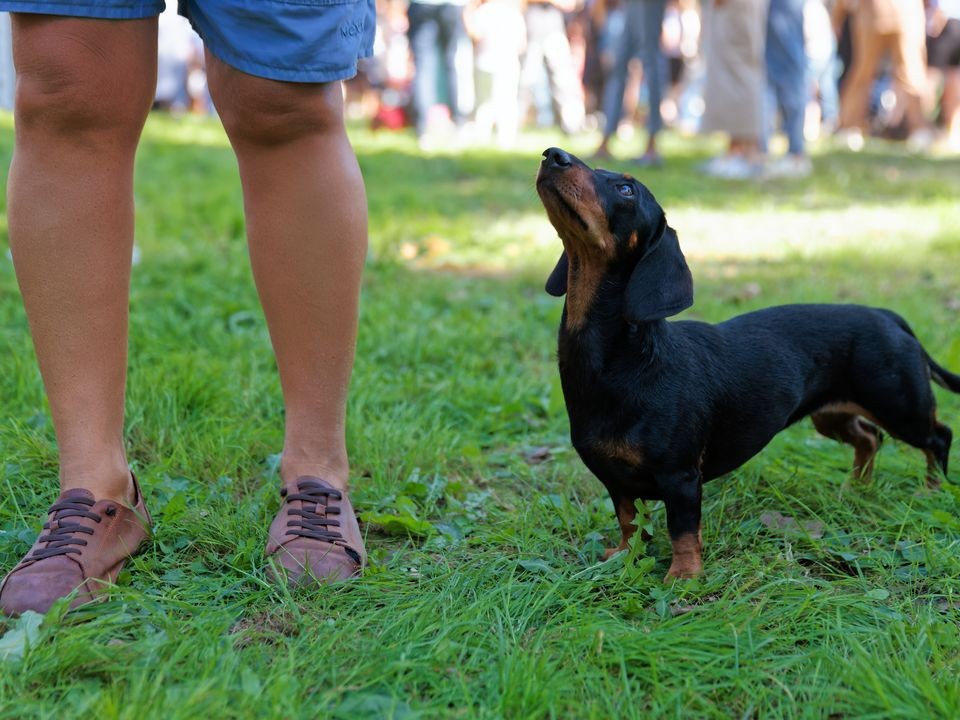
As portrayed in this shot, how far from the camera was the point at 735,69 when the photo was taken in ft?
25.9

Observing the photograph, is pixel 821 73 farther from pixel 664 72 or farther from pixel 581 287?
pixel 581 287

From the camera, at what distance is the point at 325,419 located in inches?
90.6

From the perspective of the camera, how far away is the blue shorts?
1.93m

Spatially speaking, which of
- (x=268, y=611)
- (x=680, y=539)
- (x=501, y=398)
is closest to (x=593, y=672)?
(x=680, y=539)

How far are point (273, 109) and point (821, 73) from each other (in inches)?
581

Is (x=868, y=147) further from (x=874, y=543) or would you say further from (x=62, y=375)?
(x=62, y=375)

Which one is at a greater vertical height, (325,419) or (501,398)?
(325,419)

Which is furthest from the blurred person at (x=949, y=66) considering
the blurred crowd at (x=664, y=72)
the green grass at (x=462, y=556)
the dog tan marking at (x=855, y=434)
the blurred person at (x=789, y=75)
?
the dog tan marking at (x=855, y=434)

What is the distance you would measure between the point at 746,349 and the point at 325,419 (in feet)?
3.21

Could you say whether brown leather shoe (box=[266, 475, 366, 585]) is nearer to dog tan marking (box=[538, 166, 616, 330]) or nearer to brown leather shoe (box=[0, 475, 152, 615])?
brown leather shoe (box=[0, 475, 152, 615])

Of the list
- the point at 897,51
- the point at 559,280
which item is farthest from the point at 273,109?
the point at 897,51

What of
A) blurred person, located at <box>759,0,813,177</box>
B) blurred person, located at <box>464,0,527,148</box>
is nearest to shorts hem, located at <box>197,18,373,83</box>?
blurred person, located at <box>759,0,813,177</box>

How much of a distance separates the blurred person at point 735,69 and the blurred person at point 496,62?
2595 millimetres

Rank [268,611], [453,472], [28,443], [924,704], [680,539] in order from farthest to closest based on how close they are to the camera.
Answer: [453,472] < [28,443] < [680,539] < [268,611] < [924,704]
